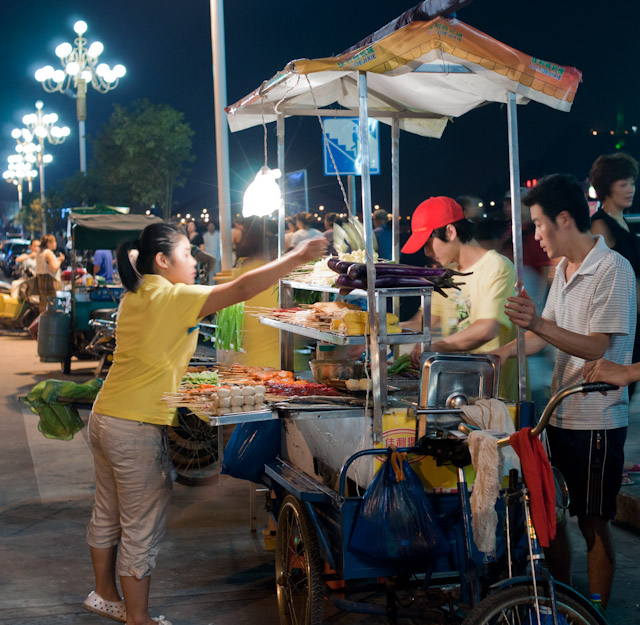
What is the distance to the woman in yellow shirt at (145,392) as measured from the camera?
4.03 meters

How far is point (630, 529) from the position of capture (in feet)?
19.1

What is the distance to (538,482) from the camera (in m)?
2.94

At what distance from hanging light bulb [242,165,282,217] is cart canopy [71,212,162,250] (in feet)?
26.4

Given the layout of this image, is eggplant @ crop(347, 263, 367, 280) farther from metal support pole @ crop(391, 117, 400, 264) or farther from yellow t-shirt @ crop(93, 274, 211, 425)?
metal support pole @ crop(391, 117, 400, 264)

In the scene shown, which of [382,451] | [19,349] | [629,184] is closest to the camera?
[382,451]

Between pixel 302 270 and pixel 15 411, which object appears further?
pixel 15 411

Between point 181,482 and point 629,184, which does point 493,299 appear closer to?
point 629,184

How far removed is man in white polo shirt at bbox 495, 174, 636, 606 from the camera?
3865mm

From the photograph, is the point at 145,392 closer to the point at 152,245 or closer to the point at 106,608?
the point at 152,245

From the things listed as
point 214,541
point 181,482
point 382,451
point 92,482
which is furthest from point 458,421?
point 92,482

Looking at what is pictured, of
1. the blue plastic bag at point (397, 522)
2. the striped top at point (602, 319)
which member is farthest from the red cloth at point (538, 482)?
the striped top at point (602, 319)

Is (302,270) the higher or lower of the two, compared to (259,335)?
higher

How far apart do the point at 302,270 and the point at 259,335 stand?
827mm

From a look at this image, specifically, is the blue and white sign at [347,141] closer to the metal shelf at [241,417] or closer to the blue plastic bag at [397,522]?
the metal shelf at [241,417]
